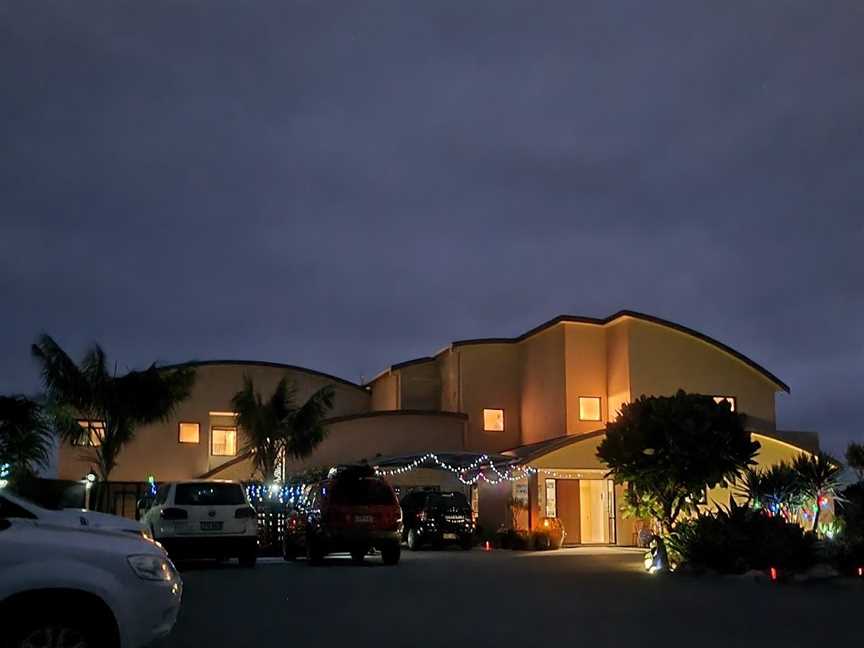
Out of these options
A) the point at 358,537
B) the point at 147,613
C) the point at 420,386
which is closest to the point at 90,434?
the point at 420,386

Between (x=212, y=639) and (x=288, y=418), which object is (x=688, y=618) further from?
(x=288, y=418)

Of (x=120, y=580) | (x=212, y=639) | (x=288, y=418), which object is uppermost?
(x=288, y=418)

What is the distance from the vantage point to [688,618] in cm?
1255

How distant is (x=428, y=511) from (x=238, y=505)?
31.3 feet

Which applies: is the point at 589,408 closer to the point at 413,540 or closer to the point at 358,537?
the point at 413,540

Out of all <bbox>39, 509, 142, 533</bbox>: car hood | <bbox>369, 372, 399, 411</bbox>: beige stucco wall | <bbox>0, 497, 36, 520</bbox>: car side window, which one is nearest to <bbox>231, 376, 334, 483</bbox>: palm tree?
<bbox>369, 372, 399, 411</bbox>: beige stucco wall

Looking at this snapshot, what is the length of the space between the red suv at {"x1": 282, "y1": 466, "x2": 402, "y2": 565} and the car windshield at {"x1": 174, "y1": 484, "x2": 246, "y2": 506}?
1981 mm

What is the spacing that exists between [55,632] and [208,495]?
44.6 feet

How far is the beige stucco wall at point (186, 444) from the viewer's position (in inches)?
1544

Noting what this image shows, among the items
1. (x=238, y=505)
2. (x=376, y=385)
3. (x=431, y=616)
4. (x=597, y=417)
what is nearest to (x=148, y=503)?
(x=238, y=505)

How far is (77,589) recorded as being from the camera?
7.06 m

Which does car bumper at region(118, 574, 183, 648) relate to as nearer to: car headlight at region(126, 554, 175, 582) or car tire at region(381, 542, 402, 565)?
car headlight at region(126, 554, 175, 582)

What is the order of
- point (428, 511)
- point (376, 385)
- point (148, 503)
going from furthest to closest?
point (376, 385)
point (428, 511)
point (148, 503)

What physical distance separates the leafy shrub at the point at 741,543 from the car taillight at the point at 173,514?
9.68 metres
